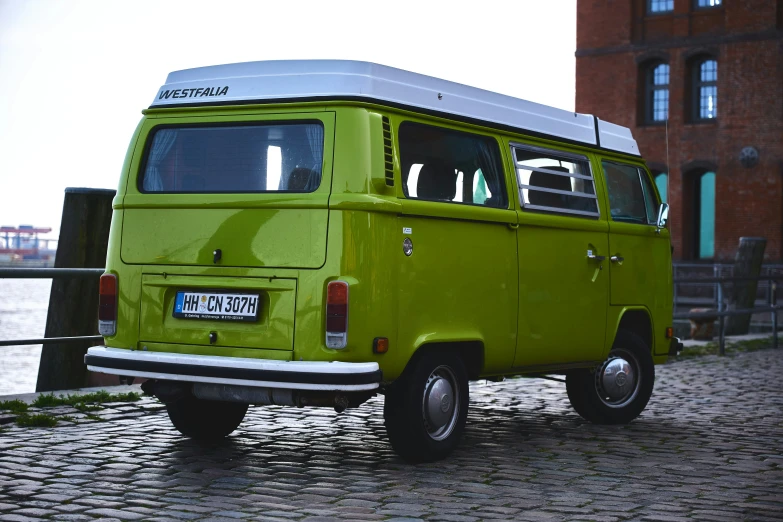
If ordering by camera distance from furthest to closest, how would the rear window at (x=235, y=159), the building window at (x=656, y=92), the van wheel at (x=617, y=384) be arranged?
the building window at (x=656, y=92), the van wheel at (x=617, y=384), the rear window at (x=235, y=159)

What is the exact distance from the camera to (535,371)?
8328mm

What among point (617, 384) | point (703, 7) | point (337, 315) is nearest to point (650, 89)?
point (703, 7)

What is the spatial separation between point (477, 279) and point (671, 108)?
108 feet

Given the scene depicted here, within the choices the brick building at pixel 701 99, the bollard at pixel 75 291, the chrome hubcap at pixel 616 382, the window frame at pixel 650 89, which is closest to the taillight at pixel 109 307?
the bollard at pixel 75 291

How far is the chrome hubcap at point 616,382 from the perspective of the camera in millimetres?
9266

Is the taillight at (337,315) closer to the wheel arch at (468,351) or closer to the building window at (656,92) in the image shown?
the wheel arch at (468,351)

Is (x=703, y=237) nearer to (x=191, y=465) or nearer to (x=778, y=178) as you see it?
(x=778, y=178)

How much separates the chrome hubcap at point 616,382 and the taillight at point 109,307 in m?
3.85

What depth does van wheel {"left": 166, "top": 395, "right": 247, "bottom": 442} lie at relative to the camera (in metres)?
7.86

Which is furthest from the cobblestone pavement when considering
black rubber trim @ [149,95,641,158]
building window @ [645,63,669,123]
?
building window @ [645,63,669,123]

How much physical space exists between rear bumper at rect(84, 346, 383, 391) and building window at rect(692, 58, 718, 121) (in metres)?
34.3

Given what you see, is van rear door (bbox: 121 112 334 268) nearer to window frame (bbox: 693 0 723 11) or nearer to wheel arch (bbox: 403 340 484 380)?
wheel arch (bbox: 403 340 484 380)

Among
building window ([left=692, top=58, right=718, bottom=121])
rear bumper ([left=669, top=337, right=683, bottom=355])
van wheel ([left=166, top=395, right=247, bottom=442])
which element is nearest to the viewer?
van wheel ([left=166, top=395, right=247, bottom=442])

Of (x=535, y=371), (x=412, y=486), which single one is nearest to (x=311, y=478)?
(x=412, y=486)
